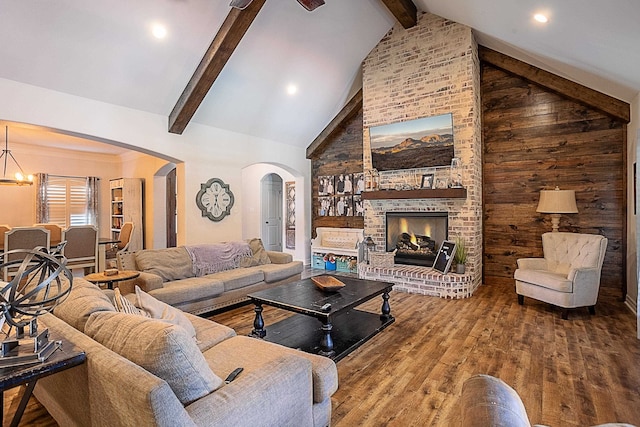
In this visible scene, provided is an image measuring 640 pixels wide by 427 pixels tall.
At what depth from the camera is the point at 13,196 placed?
22.9ft

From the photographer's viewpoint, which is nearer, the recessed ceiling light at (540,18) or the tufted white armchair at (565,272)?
the recessed ceiling light at (540,18)

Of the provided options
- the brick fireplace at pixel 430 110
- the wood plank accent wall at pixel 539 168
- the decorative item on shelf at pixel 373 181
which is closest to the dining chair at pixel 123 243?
the brick fireplace at pixel 430 110

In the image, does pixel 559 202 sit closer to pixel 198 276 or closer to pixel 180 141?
pixel 198 276

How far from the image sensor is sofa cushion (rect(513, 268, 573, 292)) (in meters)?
3.86

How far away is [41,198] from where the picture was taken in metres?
7.12

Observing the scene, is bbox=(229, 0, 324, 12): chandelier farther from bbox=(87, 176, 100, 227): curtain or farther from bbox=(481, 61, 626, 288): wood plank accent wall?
bbox=(87, 176, 100, 227): curtain

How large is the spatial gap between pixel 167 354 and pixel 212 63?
4023 millimetres

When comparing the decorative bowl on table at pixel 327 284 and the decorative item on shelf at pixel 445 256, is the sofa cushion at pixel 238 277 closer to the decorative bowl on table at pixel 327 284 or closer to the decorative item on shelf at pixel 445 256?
the decorative bowl on table at pixel 327 284

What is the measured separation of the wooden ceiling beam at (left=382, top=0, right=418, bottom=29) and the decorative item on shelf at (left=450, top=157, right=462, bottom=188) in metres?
2.40

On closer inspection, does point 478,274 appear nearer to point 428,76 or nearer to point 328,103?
point 428,76

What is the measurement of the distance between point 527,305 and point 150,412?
475cm

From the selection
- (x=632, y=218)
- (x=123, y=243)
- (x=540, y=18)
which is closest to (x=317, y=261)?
(x=123, y=243)

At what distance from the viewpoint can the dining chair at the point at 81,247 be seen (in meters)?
5.06

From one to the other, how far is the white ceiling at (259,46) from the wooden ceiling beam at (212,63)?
4.4 inches
